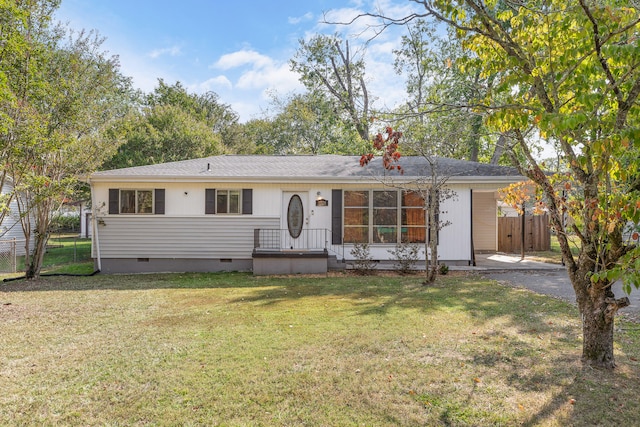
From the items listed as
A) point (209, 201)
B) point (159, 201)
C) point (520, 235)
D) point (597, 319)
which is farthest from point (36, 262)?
point (520, 235)

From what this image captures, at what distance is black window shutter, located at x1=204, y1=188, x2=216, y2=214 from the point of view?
10672 mm

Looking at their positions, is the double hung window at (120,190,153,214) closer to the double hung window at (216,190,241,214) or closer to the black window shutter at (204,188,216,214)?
the black window shutter at (204,188,216,214)

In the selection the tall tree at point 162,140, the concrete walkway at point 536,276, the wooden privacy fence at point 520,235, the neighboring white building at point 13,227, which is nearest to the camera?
the concrete walkway at point 536,276

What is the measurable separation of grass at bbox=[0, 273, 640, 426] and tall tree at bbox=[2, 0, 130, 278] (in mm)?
3230

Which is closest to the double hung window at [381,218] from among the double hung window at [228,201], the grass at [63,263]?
the double hung window at [228,201]

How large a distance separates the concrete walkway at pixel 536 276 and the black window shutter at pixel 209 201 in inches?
285

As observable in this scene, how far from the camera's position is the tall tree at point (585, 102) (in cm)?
304

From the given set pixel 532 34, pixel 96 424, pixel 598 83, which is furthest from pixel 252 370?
pixel 532 34

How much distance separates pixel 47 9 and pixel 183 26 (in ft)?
21.3

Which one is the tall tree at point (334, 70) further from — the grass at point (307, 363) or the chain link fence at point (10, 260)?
the grass at point (307, 363)

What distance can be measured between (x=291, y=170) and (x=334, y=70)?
1459 centimetres

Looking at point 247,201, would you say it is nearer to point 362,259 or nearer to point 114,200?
point 362,259

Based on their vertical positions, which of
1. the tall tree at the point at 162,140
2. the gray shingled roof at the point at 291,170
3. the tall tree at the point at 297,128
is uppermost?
the tall tree at the point at 297,128

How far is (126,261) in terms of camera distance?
35.2ft
